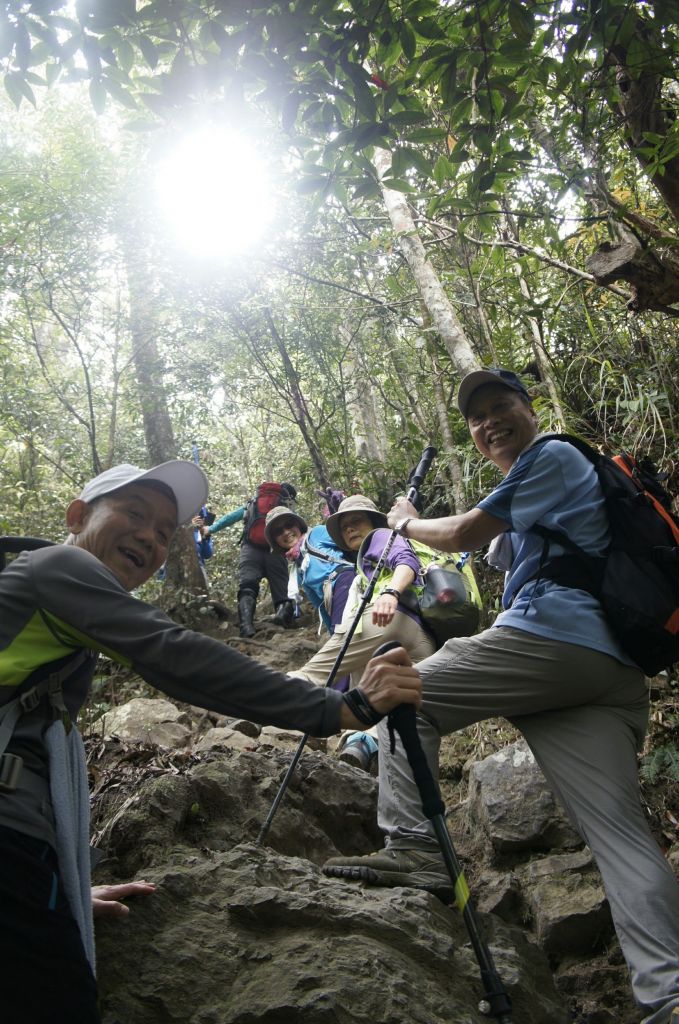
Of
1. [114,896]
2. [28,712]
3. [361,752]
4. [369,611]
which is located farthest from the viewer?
[369,611]

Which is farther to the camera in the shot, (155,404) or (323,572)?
(155,404)

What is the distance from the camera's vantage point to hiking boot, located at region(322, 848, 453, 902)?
3.08 m

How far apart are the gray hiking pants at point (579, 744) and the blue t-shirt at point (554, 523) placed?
7cm

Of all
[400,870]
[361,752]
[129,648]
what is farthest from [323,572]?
[129,648]

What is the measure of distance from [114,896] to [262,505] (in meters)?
8.43

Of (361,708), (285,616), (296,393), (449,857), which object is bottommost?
(449,857)

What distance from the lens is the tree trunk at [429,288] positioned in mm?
6816

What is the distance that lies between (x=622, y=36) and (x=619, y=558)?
95.3 inches

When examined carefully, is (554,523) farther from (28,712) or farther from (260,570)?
(260,570)

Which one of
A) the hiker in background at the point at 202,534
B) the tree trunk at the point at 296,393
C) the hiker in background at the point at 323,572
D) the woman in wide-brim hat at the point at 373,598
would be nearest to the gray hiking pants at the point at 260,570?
the hiker in background at the point at 202,534

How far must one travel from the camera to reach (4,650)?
5.98ft

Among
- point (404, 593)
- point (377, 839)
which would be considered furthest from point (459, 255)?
point (377, 839)

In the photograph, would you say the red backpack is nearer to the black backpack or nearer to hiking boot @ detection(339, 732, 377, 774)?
hiking boot @ detection(339, 732, 377, 774)

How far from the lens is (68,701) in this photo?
2039 mm
